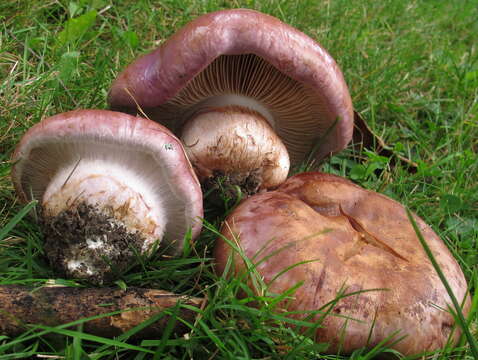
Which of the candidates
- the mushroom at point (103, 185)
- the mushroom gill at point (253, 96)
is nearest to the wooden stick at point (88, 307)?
the mushroom at point (103, 185)

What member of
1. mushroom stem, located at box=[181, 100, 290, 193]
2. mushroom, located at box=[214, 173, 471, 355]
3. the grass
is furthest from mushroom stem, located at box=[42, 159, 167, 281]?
mushroom stem, located at box=[181, 100, 290, 193]

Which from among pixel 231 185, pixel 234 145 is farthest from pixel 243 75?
pixel 231 185

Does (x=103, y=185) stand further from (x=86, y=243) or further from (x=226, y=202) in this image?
(x=226, y=202)

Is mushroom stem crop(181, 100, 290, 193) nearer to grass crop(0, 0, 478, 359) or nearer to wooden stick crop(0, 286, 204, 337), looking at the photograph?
grass crop(0, 0, 478, 359)

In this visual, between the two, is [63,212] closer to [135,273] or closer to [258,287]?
[135,273]

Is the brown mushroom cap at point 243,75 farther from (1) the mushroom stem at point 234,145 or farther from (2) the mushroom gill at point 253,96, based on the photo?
(1) the mushroom stem at point 234,145

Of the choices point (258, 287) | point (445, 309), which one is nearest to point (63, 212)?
point (258, 287)
